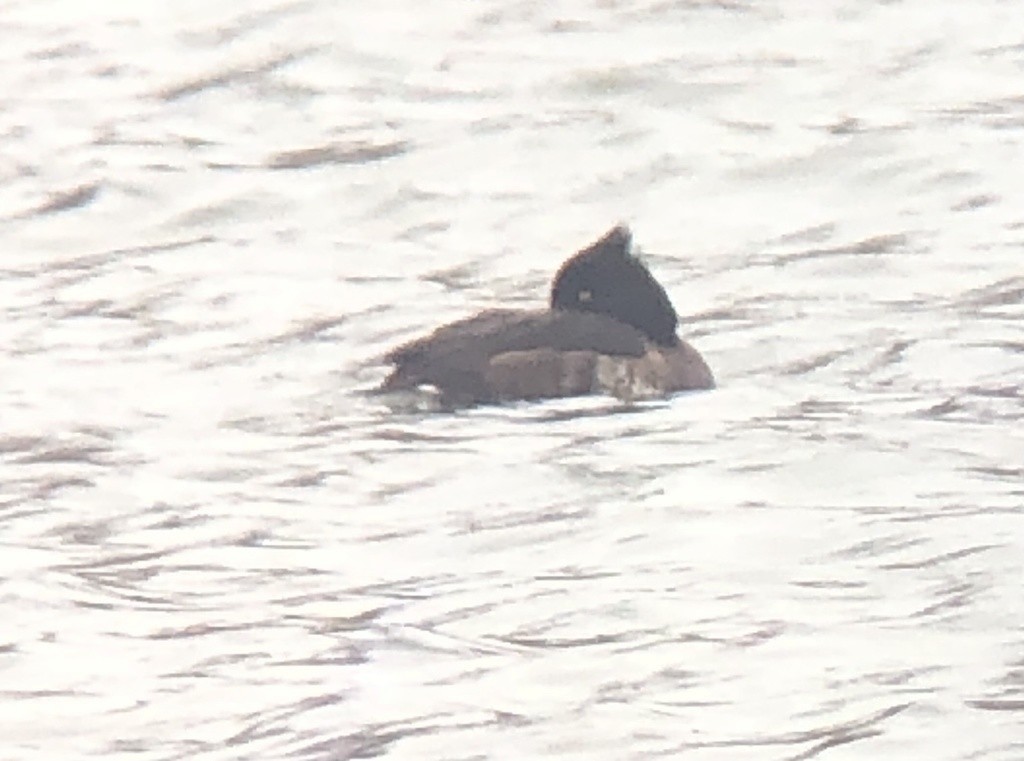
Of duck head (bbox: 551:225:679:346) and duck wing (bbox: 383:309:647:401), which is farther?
duck head (bbox: 551:225:679:346)

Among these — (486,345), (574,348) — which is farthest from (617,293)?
(486,345)

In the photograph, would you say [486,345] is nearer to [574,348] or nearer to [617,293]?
[574,348]

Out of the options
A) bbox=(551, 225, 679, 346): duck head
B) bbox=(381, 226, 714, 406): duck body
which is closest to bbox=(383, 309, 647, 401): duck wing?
bbox=(381, 226, 714, 406): duck body

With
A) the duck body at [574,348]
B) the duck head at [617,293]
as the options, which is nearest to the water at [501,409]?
the duck body at [574,348]

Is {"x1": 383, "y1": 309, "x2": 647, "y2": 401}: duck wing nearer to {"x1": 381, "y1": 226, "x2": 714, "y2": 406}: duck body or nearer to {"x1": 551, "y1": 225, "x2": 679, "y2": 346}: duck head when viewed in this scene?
{"x1": 381, "y1": 226, "x2": 714, "y2": 406}: duck body

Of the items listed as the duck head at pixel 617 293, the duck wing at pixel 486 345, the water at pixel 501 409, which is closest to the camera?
the water at pixel 501 409

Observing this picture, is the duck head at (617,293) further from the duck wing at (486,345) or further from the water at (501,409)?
the water at (501,409)
